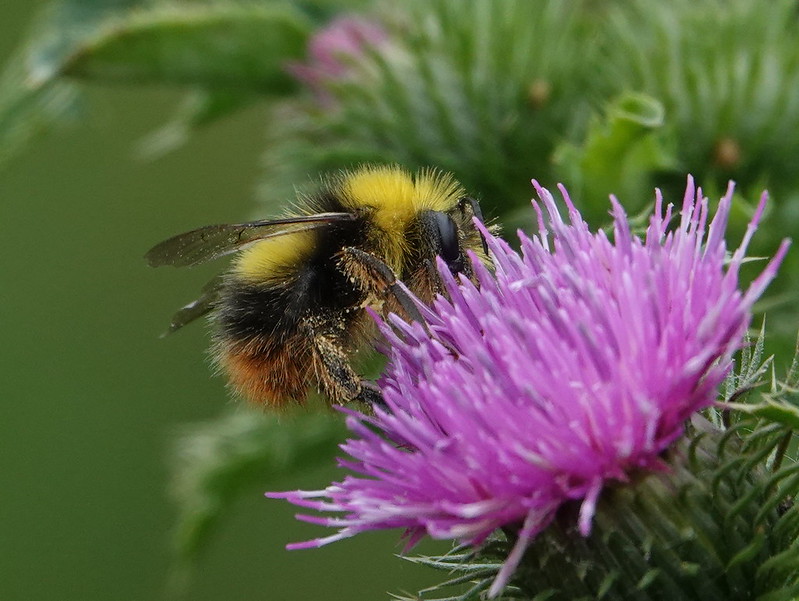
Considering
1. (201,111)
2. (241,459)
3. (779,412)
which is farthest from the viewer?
(201,111)

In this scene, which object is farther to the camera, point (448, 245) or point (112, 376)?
point (112, 376)

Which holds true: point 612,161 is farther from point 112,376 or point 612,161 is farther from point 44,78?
point 112,376

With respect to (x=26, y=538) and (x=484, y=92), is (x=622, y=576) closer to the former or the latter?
(x=484, y=92)

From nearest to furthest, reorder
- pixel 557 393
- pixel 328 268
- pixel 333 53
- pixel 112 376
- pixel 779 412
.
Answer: pixel 779 412 < pixel 557 393 < pixel 328 268 < pixel 333 53 < pixel 112 376

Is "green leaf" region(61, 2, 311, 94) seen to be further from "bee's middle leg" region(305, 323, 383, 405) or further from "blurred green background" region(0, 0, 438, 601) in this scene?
"blurred green background" region(0, 0, 438, 601)

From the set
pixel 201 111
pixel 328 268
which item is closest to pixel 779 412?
pixel 328 268

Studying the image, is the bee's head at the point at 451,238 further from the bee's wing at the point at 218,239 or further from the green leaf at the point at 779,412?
the green leaf at the point at 779,412

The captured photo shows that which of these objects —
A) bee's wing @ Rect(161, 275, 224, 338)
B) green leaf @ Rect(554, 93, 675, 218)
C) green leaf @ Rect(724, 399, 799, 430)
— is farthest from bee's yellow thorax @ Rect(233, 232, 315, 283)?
green leaf @ Rect(724, 399, 799, 430)
